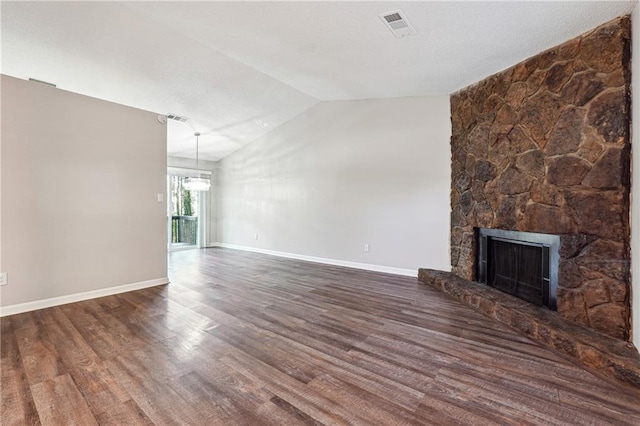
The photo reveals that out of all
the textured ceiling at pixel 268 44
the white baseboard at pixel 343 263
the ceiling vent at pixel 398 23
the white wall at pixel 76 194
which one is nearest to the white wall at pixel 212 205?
the white baseboard at pixel 343 263

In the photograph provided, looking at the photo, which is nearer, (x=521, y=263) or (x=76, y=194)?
(x=521, y=263)

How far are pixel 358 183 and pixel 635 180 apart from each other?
3.49 m

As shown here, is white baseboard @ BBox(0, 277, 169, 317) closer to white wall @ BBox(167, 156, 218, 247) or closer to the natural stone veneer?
white wall @ BBox(167, 156, 218, 247)

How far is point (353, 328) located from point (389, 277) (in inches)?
79.9

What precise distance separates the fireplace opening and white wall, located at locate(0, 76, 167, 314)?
460 cm

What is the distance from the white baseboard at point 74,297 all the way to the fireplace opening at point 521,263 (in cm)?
459

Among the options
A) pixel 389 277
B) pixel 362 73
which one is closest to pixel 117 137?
pixel 362 73

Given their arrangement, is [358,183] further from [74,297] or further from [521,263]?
[74,297]

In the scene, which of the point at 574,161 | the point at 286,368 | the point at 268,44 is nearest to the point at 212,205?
the point at 268,44

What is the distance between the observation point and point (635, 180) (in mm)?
2188

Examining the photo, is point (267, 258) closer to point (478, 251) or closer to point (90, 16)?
point (478, 251)

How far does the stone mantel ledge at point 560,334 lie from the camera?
193cm

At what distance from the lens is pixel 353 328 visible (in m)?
2.69

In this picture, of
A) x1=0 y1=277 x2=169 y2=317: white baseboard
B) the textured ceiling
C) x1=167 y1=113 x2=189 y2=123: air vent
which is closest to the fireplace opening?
the textured ceiling
